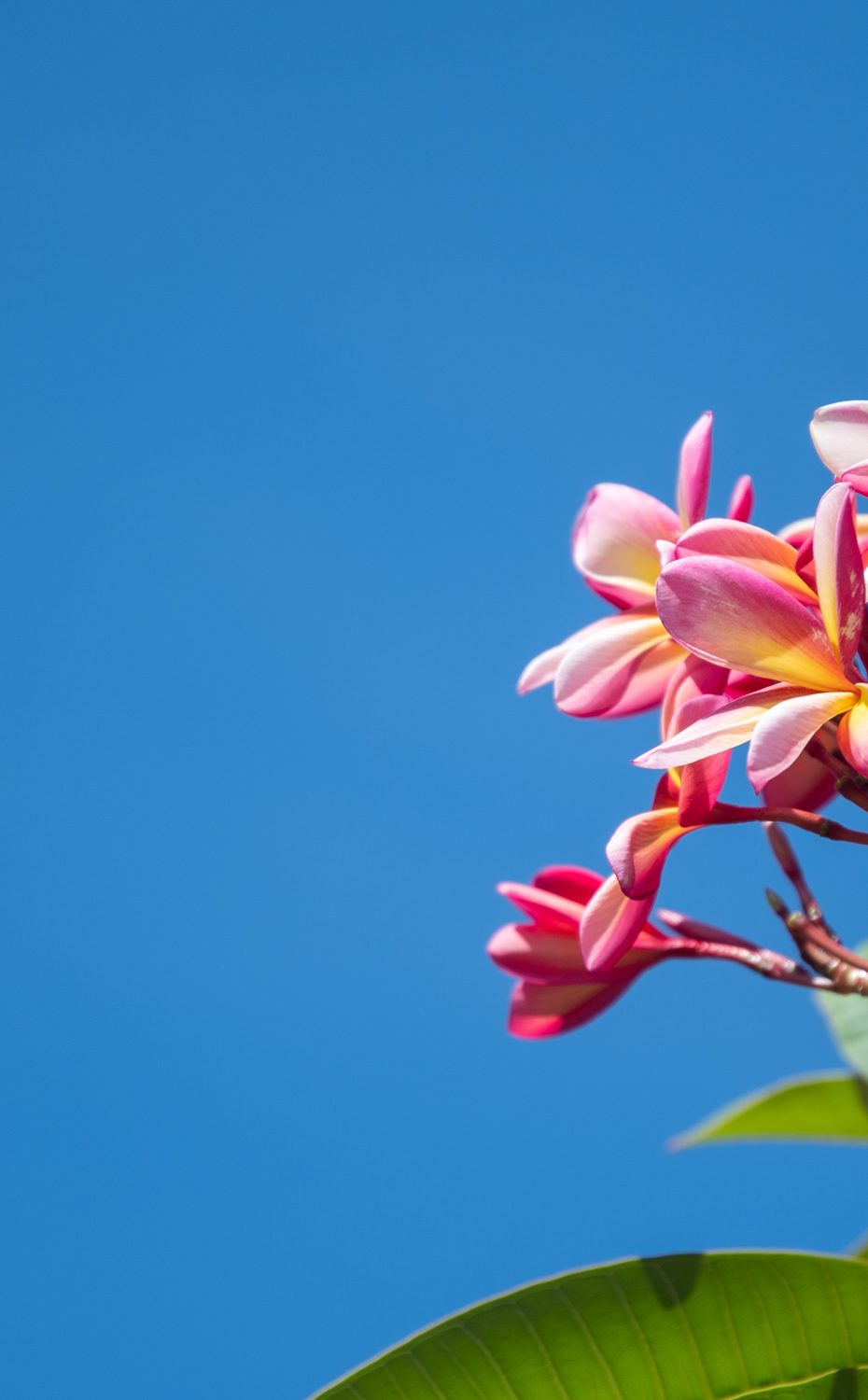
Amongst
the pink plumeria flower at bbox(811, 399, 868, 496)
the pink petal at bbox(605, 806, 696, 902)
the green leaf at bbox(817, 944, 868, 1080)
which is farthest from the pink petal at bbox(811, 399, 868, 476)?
the green leaf at bbox(817, 944, 868, 1080)

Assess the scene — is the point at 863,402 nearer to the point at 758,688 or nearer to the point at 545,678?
the point at 758,688

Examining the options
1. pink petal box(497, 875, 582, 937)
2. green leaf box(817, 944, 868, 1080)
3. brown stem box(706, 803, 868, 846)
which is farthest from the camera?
green leaf box(817, 944, 868, 1080)

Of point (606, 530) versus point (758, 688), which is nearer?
point (758, 688)

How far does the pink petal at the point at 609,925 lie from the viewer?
0.78 metres

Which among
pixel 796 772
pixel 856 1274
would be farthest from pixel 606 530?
pixel 856 1274

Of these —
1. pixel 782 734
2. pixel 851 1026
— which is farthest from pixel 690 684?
pixel 851 1026

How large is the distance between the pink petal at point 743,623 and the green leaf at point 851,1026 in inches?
19.8

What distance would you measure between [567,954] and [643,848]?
0.56ft

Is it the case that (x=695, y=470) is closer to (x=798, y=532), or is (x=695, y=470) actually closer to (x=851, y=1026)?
(x=798, y=532)

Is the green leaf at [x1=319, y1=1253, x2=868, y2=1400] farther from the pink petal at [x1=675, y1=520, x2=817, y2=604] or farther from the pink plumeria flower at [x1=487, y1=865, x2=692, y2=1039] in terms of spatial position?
the pink petal at [x1=675, y1=520, x2=817, y2=604]

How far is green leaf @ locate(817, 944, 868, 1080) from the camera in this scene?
44.4 inches

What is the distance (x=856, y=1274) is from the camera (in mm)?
750

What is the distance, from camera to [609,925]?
788 mm

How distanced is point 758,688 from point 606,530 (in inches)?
8.6
